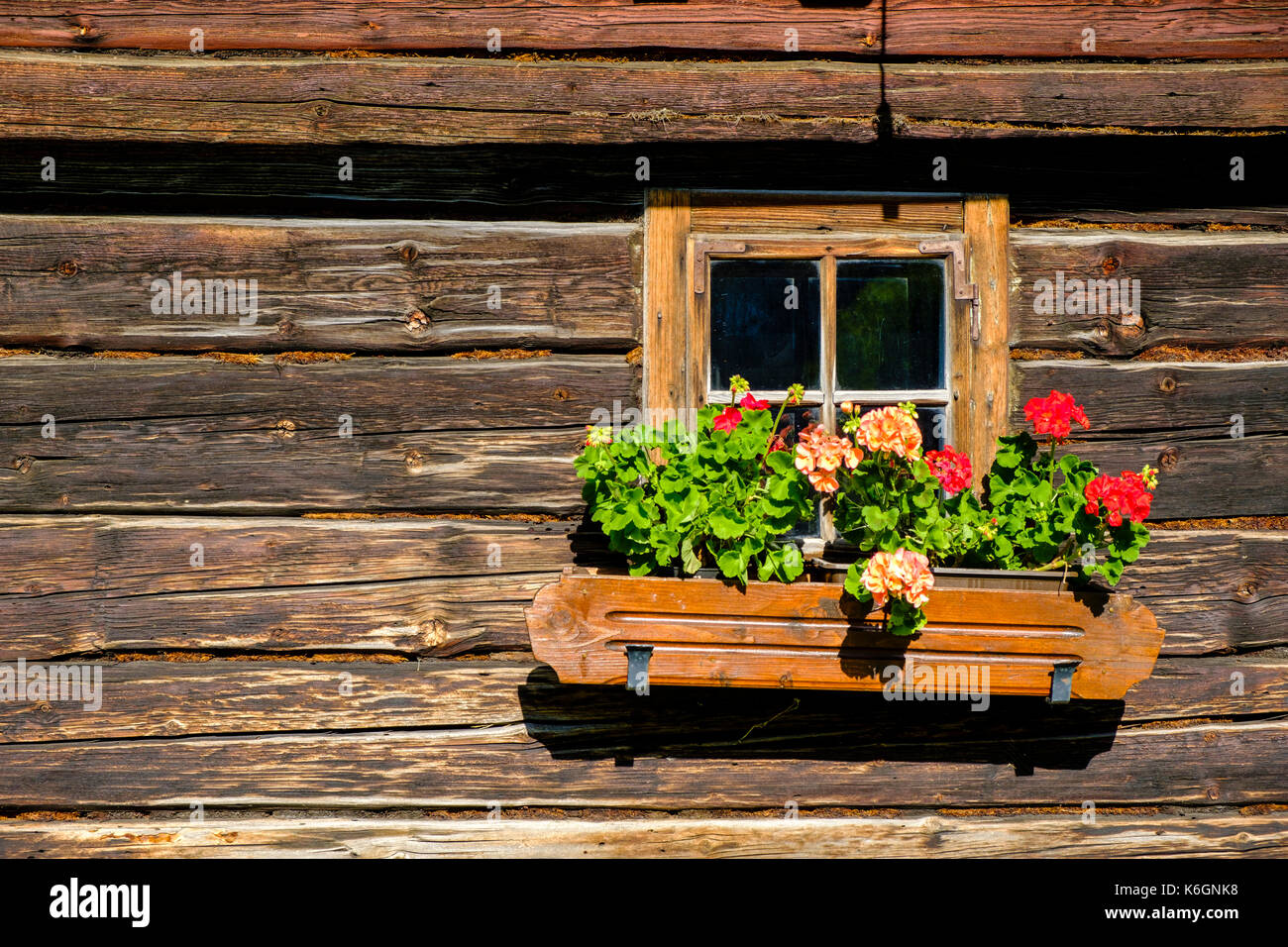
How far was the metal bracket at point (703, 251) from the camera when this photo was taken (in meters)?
2.55

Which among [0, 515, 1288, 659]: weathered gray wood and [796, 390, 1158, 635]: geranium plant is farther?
[0, 515, 1288, 659]: weathered gray wood

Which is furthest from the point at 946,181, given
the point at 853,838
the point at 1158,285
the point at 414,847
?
the point at 414,847

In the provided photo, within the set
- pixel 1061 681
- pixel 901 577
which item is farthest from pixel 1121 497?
pixel 901 577

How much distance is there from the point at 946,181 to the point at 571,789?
1.97 m

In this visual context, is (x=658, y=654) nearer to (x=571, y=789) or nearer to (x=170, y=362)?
(x=571, y=789)

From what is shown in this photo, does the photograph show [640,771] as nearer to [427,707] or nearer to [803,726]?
[803,726]

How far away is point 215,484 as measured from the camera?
2.53 metres

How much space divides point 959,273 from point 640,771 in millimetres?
1628

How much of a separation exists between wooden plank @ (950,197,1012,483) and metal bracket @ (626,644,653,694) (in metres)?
1.05

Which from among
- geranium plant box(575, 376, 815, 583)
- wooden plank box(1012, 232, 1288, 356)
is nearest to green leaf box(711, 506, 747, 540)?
geranium plant box(575, 376, 815, 583)

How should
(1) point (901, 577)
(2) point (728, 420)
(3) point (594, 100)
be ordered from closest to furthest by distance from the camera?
(1) point (901, 577) < (2) point (728, 420) < (3) point (594, 100)

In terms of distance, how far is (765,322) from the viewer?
2613 millimetres

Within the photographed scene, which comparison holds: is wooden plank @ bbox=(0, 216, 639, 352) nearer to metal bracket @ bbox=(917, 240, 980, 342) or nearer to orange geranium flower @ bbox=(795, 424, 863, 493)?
orange geranium flower @ bbox=(795, 424, 863, 493)

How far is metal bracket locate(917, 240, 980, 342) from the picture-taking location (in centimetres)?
258
